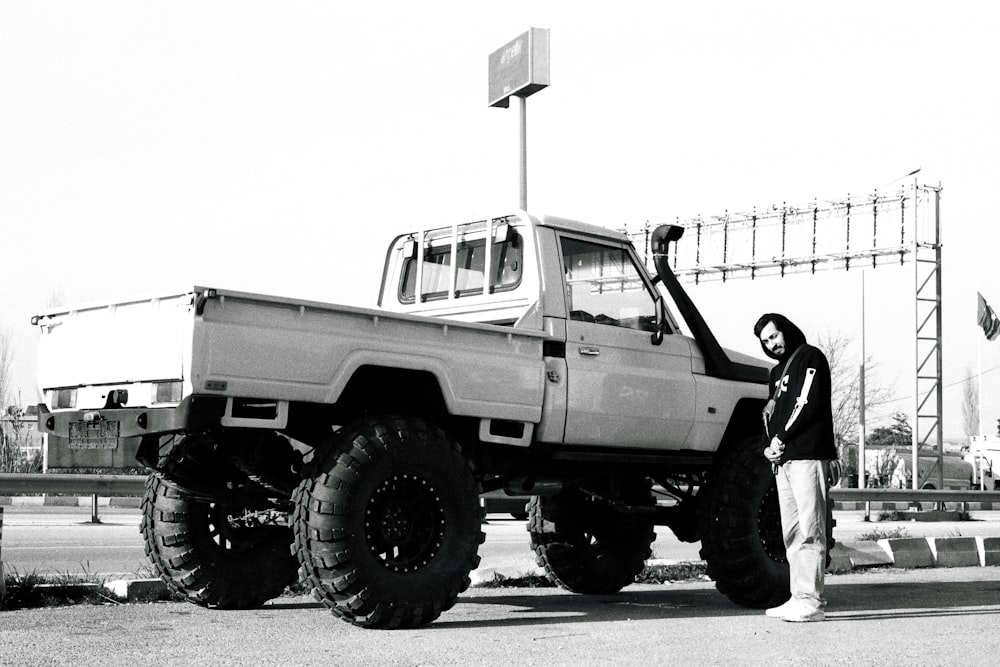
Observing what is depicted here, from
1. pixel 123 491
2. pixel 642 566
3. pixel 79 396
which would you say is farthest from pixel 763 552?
pixel 123 491

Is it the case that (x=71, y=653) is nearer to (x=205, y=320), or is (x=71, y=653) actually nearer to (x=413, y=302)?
(x=205, y=320)

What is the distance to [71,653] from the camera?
19.2 ft

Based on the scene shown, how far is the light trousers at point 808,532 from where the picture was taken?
770cm

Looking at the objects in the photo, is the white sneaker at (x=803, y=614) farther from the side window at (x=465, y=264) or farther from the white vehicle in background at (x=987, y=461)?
the white vehicle in background at (x=987, y=461)

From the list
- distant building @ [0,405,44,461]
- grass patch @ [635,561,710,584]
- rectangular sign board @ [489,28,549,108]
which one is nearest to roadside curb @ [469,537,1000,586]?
grass patch @ [635,561,710,584]

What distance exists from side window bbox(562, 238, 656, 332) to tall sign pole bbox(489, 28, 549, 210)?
7133 mm

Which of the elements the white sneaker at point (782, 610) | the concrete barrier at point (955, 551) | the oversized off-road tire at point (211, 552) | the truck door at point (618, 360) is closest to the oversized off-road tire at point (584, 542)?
the truck door at point (618, 360)

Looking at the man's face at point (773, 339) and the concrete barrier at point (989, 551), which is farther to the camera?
the concrete barrier at point (989, 551)

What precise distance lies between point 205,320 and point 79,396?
132 cm

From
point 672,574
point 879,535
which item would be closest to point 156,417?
point 672,574

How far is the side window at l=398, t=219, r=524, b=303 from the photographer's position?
850 cm

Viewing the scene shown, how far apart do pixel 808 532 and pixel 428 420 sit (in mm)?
2341

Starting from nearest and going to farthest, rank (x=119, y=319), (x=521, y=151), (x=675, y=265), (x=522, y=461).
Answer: (x=119, y=319)
(x=522, y=461)
(x=521, y=151)
(x=675, y=265)

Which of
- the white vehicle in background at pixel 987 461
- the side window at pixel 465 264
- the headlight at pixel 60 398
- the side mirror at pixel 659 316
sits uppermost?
the side window at pixel 465 264
